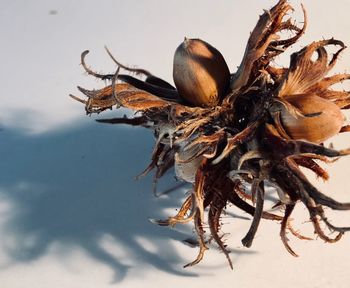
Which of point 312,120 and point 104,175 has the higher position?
point 312,120

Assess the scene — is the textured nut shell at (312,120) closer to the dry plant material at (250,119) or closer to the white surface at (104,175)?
the dry plant material at (250,119)

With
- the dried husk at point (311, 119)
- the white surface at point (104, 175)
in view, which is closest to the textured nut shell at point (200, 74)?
the dried husk at point (311, 119)

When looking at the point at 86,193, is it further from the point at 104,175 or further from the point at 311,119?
the point at 311,119

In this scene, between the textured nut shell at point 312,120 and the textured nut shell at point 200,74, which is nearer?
the textured nut shell at point 312,120

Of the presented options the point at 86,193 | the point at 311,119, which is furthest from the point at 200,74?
the point at 86,193

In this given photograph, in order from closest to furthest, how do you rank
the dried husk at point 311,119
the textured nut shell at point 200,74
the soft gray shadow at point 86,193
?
the dried husk at point 311,119
the textured nut shell at point 200,74
the soft gray shadow at point 86,193

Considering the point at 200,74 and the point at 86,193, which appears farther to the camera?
the point at 86,193

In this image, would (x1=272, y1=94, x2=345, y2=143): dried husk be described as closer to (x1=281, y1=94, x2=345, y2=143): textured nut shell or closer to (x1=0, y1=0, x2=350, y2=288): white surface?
(x1=281, y1=94, x2=345, y2=143): textured nut shell

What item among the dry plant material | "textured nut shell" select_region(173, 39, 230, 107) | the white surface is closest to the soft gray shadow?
the white surface

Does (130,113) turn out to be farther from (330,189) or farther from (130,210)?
(330,189)
